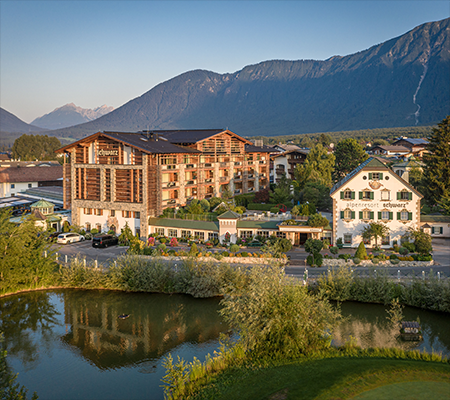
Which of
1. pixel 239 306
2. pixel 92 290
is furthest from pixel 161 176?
pixel 239 306

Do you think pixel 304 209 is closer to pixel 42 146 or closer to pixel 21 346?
pixel 21 346

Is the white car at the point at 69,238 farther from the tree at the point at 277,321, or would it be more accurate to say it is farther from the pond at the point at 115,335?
the tree at the point at 277,321

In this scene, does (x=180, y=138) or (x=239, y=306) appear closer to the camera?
(x=239, y=306)

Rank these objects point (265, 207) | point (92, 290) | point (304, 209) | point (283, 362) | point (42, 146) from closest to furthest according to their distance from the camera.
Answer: point (283, 362) < point (92, 290) < point (304, 209) < point (265, 207) < point (42, 146)

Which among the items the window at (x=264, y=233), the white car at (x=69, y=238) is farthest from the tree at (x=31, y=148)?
the window at (x=264, y=233)

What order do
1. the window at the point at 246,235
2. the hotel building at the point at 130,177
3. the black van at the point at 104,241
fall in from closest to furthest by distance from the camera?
the window at the point at 246,235
the black van at the point at 104,241
the hotel building at the point at 130,177

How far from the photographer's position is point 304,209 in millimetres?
60438

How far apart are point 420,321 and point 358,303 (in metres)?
6.09

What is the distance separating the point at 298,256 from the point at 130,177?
28.1m

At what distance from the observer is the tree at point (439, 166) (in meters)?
71.8

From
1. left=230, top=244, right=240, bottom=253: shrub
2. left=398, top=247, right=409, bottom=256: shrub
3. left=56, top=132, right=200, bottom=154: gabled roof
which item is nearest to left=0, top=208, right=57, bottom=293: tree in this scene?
left=56, top=132, right=200, bottom=154: gabled roof

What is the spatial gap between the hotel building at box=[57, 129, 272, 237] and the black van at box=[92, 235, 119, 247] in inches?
166

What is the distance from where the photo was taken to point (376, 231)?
52469 mm

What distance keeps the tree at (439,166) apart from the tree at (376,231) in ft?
80.0
